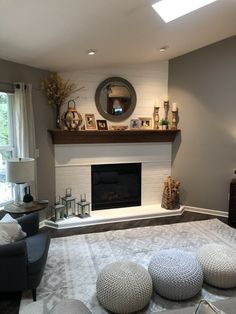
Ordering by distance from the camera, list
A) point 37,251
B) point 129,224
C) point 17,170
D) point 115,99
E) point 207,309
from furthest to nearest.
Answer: point 115,99
point 129,224
point 17,170
point 37,251
point 207,309

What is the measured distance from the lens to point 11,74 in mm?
3494

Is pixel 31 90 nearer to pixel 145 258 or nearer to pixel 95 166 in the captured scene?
pixel 95 166

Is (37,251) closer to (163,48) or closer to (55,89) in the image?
(55,89)

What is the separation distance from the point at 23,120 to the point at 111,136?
59.9 inches

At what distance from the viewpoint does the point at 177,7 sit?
9.36 ft

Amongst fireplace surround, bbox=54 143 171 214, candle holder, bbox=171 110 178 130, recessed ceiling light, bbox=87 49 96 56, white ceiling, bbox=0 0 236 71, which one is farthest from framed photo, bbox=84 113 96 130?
candle holder, bbox=171 110 178 130

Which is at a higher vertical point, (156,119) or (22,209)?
(156,119)

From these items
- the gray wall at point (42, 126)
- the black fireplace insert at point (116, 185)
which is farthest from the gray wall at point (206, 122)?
the gray wall at point (42, 126)

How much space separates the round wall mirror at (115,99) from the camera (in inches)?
181

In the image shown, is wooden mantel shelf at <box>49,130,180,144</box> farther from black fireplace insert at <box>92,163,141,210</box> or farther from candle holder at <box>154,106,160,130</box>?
black fireplace insert at <box>92,163,141,210</box>

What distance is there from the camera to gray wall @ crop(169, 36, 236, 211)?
4.39 metres

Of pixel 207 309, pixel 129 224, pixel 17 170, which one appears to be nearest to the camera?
pixel 207 309

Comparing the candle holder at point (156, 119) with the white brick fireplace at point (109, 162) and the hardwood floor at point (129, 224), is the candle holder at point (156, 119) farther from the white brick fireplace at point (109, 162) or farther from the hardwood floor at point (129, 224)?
the hardwood floor at point (129, 224)

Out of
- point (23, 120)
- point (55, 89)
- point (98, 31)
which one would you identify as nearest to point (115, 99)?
point (55, 89)
